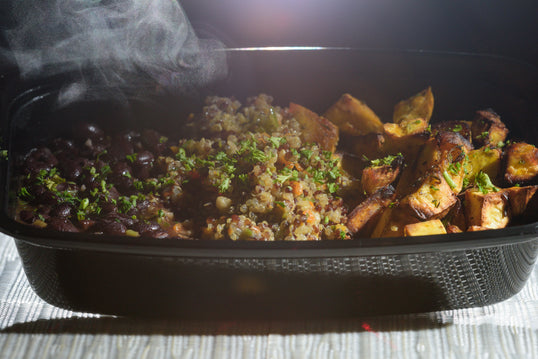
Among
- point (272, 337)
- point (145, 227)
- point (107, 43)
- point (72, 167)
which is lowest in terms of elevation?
point (272, 337)

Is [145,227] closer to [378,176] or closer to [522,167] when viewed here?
[378,176]

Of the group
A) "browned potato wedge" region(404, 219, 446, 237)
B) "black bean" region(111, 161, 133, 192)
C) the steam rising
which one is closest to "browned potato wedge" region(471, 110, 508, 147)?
"browned potato wedge" region(404, 219, 446, 237)

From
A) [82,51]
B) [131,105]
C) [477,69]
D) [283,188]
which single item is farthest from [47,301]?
[477,69]

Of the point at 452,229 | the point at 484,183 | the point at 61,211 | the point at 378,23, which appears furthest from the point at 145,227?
the point at 378,23

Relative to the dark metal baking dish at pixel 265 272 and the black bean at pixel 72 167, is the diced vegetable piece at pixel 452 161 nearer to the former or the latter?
the dark metal baking dish at pixel 265 272

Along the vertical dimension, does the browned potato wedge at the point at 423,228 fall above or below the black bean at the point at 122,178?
above

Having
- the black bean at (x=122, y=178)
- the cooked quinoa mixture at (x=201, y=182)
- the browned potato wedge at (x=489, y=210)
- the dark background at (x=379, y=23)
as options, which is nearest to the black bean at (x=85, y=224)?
the cooked quinoa mixture at (x=201, y=182)

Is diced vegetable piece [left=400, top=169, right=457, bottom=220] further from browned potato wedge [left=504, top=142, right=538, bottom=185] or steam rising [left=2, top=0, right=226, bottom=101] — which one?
steam rising [left=2, top=0, right=226, bottom=101]
